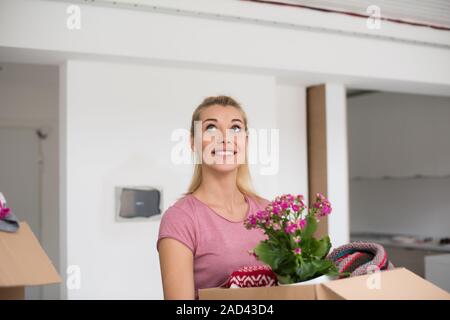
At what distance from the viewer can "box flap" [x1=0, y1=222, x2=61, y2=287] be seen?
1.51m

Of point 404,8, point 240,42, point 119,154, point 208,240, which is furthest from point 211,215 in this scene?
point 404,8

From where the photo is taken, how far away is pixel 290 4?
3945 millimetres

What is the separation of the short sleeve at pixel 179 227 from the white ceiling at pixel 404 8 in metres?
2.77

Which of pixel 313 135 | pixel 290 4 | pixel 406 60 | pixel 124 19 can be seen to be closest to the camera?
pixel 124 19

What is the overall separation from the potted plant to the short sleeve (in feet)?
0.84

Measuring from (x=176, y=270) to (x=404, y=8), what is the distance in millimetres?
3512

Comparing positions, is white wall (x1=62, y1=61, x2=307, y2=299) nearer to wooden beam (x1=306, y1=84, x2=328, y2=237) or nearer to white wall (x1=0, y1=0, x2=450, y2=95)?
white wall (x1=0, y1=0, x2=450, y2=95)

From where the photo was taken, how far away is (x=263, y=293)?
111cm

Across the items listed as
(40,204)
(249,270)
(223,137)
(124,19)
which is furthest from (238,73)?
(249,270)

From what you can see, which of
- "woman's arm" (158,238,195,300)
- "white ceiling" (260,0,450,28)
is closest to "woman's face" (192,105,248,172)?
"woman's arm" (158,238,195,300)

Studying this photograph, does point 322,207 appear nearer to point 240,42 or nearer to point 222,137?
point 222,137

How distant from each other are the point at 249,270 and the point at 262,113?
318cm

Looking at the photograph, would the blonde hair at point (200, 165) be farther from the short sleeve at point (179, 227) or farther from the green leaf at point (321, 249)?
the green leaf at point (321, 249)
